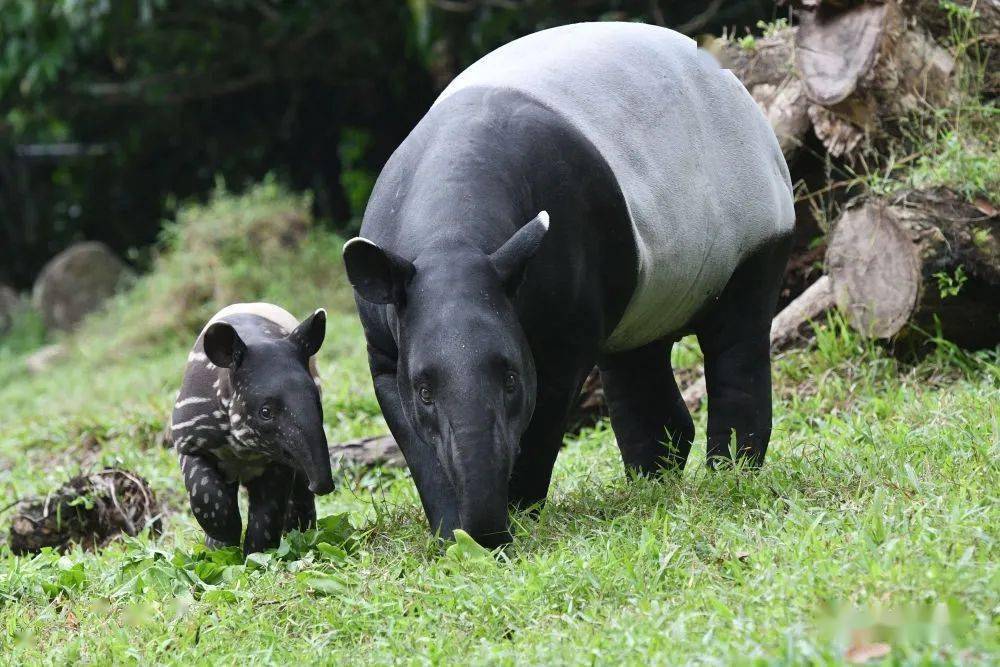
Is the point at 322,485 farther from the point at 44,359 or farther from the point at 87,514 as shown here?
the point at 44,359

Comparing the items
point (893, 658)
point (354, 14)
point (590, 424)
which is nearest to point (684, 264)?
point (893, 658)

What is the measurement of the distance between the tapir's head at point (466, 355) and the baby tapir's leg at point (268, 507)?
109 cm

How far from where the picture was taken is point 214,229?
44.9ft

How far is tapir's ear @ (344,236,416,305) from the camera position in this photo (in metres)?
4.17

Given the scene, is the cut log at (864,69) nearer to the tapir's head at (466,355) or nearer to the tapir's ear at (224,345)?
the tapir's head at (466,355)

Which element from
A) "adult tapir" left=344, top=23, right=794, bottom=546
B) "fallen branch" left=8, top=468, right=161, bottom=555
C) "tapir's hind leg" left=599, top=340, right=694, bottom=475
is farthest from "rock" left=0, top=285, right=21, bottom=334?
"adult tapir" left=344, top=23, right=794, bottom=546

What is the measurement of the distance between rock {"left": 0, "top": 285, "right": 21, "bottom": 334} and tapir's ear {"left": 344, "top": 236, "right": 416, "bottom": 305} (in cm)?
1397

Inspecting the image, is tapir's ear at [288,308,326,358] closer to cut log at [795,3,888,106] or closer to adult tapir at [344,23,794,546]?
adult tapir at [344,23,794,546]

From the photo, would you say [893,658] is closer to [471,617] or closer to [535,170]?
[471,617]

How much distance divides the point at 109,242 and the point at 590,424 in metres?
12.2

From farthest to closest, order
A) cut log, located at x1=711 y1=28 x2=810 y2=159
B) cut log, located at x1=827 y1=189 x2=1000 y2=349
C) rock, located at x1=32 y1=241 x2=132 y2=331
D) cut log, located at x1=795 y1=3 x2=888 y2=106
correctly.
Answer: rock, located at x1=32 y1=241 x2=132 y2=331 < cut log, located at x1=711 y1=28 x2=810 y2=159 < cut log, located at x1=795 y1=3 x2=888 y2=106 < cut log, located at x1=827 y1=189 x2=1000 y2=349

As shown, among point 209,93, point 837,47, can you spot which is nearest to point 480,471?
point 837,47

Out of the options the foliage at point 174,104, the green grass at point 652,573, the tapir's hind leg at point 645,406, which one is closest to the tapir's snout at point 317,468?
the green grass at point 652,573

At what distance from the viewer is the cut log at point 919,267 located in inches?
255
